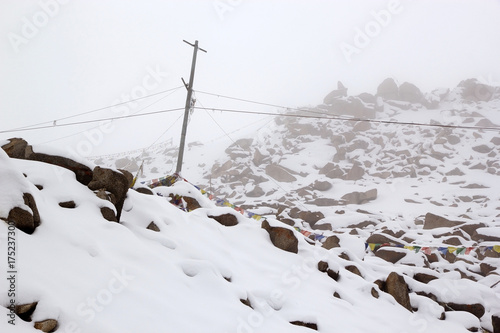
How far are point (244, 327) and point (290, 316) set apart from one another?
1097 millimetres

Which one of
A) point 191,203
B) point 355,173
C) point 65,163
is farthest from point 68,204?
point 355,173

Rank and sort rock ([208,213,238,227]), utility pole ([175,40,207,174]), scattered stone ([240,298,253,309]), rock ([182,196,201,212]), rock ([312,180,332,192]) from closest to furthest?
1. scattered stone ([240,298,253,309])
2. rock ([208,213,238,227])
3. rock ([182,196,201,212])
4. utility pole ([175,40,207,174])
5. rock ([312,180,332,192])

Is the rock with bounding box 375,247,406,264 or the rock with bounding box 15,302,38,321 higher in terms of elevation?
the rock with bounding box 15,302,38,321

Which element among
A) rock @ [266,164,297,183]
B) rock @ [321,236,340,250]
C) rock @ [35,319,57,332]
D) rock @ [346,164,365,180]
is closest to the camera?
rock @ [35,319,57,332]

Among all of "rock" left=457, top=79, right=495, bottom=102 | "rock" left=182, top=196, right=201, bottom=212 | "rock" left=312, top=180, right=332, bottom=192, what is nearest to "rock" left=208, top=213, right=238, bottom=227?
"rock" left=182, top=196, right=201, bottom=212

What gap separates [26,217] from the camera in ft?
10.6

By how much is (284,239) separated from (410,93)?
68.8 meters

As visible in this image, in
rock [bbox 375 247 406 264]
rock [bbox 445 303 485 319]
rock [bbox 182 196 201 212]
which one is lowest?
rock [bbox 375 247 406 264]

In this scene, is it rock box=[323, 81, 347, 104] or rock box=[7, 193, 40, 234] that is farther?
rock box=[323, 81, 347, 104]

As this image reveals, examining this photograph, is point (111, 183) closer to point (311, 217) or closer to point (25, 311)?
point (25, 311)

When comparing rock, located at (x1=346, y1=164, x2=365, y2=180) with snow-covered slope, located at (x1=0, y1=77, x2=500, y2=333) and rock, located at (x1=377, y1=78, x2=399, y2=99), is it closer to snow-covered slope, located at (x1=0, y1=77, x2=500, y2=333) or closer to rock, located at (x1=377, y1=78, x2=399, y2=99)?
snow-covered slope, located at (x1=0, y1=77, x2=500, y2=333)

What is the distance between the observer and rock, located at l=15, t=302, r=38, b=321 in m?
2.42

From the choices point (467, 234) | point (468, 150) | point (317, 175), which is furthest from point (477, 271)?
point (468, 150)

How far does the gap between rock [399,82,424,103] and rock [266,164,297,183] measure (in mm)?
38512
